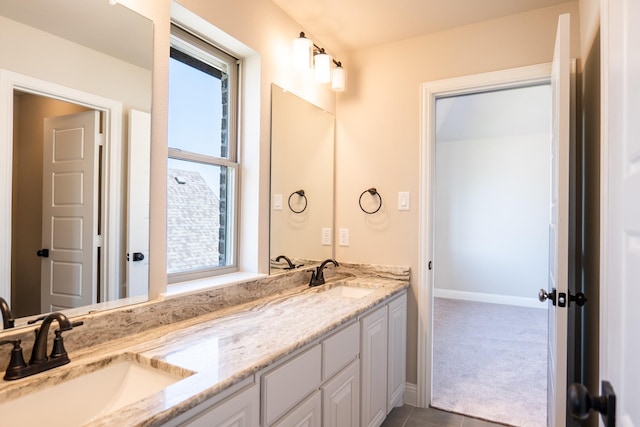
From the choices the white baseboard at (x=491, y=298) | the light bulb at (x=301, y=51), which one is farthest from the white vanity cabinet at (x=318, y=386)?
the white baseboard at (x=491, y=298)

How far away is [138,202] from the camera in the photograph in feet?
4.66

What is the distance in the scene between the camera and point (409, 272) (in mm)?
2506

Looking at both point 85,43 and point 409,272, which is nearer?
point 85,43

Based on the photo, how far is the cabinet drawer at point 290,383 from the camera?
118 centimetres

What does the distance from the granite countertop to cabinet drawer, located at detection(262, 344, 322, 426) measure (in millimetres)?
61

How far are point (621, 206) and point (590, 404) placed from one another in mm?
380

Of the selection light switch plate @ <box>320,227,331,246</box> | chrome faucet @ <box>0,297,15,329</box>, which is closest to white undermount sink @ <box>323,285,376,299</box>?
light switch plate @ <box>320,227,331,246</box>

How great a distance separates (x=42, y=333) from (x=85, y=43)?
0.93 meters

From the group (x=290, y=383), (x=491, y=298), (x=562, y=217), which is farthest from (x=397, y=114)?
(x=491, y=298)

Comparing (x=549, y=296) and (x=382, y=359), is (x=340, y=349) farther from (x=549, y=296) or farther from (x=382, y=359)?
(x=549, y=296)

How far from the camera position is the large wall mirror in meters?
1.08

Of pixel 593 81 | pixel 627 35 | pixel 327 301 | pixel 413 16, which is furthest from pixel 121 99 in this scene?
pixel 593 81

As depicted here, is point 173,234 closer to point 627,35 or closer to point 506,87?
point 627,35

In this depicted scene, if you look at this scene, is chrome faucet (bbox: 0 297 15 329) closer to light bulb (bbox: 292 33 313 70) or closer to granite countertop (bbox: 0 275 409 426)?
granite countertop (bbox: 0 275 409 426)
